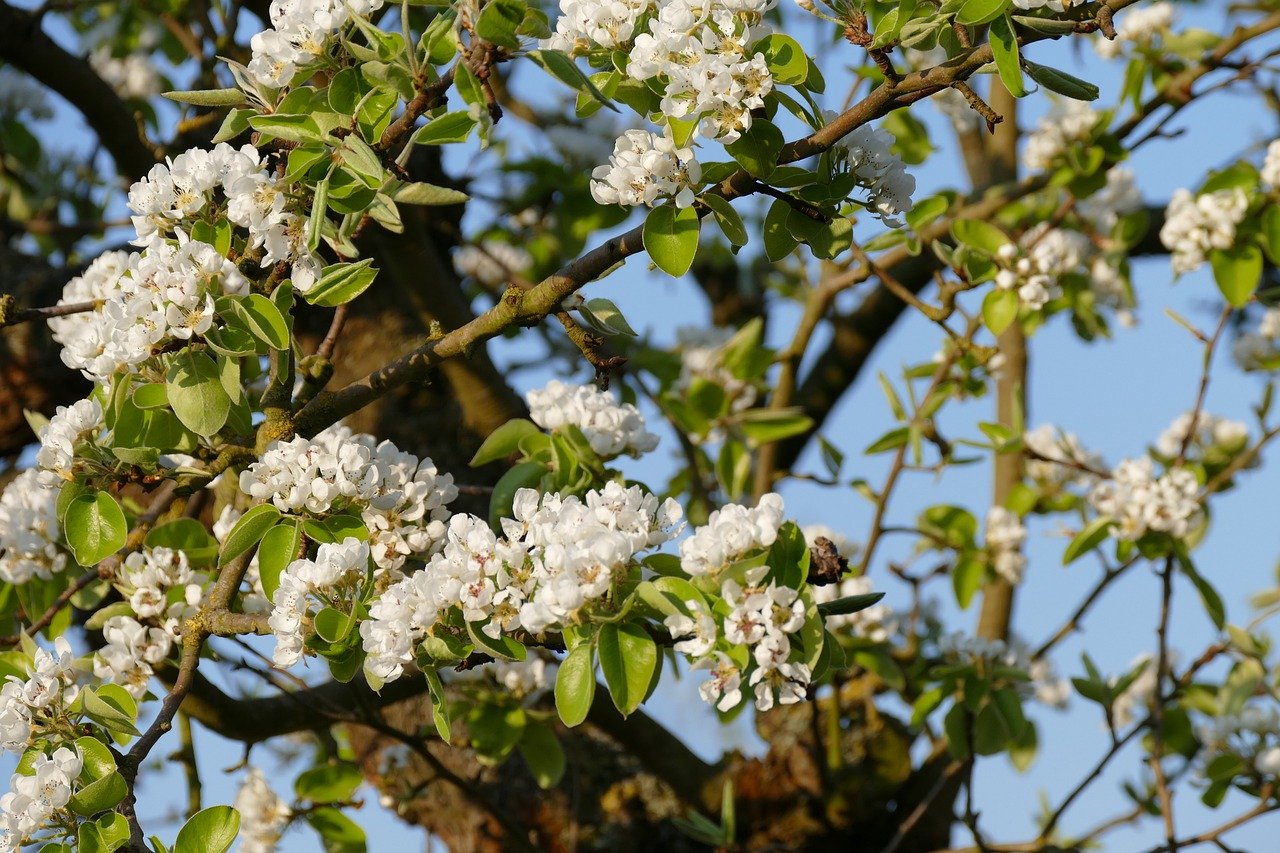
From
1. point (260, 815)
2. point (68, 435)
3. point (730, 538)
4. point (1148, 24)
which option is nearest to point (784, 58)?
point (730, 538)

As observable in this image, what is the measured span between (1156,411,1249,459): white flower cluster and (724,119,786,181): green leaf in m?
2.07

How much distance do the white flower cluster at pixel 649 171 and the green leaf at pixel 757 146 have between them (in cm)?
5

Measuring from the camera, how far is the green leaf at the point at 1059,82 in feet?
4.19

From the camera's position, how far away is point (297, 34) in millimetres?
1356

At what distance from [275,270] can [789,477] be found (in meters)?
1.81

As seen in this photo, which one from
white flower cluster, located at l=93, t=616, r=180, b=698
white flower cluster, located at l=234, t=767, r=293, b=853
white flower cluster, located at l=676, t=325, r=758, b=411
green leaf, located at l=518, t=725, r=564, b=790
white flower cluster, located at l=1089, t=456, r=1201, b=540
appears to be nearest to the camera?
white flower cluster, located at l=93, t=616, r=180, b=698

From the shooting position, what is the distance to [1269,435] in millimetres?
2920

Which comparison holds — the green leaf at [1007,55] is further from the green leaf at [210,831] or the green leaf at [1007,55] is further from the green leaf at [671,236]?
the green leaf at [210,831]

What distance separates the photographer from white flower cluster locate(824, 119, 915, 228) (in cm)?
140

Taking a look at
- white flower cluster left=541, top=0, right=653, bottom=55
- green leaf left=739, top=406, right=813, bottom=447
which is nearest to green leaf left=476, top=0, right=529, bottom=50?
white flower cluster left=541, top=0, right=653, bottom=55

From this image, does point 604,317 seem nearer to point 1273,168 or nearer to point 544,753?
point 544,753

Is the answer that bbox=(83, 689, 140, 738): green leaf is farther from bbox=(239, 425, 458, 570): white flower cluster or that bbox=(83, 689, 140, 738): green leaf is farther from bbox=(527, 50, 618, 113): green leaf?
bbox=(527, 50, 618, 113): green leaf

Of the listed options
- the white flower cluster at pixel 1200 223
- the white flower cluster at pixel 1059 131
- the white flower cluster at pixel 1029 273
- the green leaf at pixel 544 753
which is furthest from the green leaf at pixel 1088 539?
the green leaf at pixel 544 753

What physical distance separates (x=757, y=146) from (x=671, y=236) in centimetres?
13
